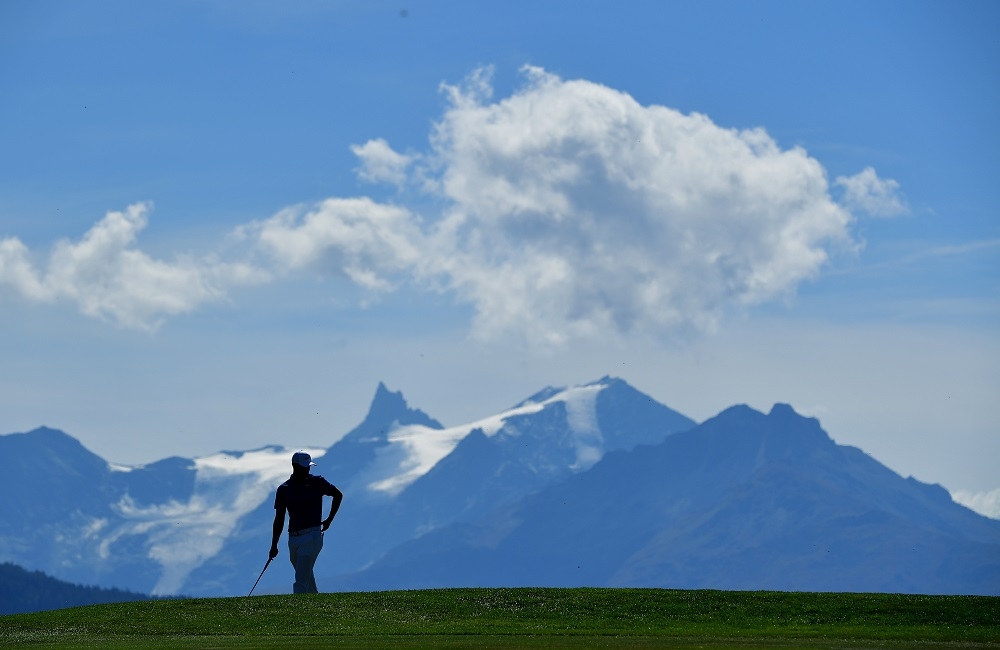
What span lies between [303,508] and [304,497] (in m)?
0.47

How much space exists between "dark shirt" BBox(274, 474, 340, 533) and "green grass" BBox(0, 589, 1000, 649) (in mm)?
2699

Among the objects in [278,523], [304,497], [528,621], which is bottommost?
[528,621]

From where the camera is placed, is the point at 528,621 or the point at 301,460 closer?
the point at 528,621

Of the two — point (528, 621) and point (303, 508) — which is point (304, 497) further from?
point (528, 621)

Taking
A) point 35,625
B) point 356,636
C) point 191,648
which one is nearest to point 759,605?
point 356,636

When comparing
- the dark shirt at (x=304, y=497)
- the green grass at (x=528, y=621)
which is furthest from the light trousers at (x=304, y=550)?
the green grass at (x=528, y=621)

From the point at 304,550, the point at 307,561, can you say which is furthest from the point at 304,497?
the point at 307,561

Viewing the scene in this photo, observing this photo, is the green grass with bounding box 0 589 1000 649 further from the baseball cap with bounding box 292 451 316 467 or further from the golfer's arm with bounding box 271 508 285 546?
the baseball cap with bounding box 292 451 316 467

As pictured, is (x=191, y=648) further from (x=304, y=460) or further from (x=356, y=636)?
(x=304, y=460)

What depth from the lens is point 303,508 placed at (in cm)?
4703

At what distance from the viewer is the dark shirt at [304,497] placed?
46562 mm

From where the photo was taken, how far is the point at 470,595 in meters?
50.1

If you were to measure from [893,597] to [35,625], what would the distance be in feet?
87.0

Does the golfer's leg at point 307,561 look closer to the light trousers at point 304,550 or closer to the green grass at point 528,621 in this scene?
the light trousers at point 304,550
